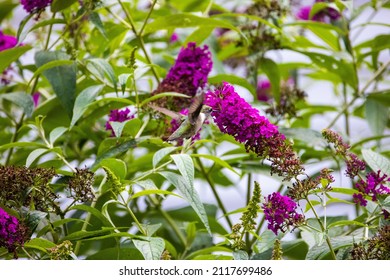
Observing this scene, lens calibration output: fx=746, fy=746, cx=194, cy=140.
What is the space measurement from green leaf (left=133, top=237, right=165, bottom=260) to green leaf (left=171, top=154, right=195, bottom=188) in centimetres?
8

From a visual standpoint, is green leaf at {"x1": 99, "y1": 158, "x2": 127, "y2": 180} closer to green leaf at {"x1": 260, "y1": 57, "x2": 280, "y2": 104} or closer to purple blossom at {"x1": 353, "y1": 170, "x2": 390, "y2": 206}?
purple blossom at {"x1": 353, "y1": 170, "x2": 390, "y2": 206}

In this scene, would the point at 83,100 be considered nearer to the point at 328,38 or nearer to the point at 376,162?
the point at 376,162

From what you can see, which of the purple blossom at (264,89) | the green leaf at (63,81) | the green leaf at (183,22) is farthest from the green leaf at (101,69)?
the purple blossom at (264,89)

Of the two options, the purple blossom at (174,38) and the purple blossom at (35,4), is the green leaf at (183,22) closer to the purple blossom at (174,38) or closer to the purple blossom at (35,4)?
the purple blossom at (35,4)

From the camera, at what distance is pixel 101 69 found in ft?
3.93

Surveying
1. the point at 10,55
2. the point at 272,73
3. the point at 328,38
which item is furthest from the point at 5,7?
the point at 328,38

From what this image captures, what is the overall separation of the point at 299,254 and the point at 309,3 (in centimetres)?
77

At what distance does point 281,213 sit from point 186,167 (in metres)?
0.14

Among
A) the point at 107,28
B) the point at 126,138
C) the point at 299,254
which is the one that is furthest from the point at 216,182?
the point at 126,138

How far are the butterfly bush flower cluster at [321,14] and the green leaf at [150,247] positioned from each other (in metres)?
0.81

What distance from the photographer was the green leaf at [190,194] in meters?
0.93

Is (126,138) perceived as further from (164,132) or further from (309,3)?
(309,3)

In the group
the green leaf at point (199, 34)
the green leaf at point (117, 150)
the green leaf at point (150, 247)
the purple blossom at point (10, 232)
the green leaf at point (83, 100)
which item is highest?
the green leaf at point (199, 34)
